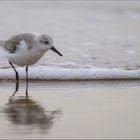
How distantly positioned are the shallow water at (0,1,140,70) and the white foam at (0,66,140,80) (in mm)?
415

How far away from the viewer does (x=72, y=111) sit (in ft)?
17.9

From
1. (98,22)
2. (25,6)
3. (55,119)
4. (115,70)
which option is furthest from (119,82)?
(25,6)

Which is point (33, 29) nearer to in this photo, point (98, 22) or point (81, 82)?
point (98, 22)

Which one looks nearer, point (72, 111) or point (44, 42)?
point (72, 111)

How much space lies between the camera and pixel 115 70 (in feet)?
23.5

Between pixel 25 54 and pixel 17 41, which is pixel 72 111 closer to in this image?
pixel 25 54

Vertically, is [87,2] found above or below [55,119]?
above

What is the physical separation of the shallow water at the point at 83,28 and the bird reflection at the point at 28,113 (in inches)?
68.7

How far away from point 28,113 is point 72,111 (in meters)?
0.40

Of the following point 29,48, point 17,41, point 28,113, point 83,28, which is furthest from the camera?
point 83,28

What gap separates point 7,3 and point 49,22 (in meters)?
2.04

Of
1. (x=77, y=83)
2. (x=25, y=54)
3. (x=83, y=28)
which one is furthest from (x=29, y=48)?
(x=83, y=28)

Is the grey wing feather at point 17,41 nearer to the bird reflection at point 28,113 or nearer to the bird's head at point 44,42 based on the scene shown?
the bird's head at point 44,42

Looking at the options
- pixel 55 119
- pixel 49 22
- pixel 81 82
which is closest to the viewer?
pixel 55 119
